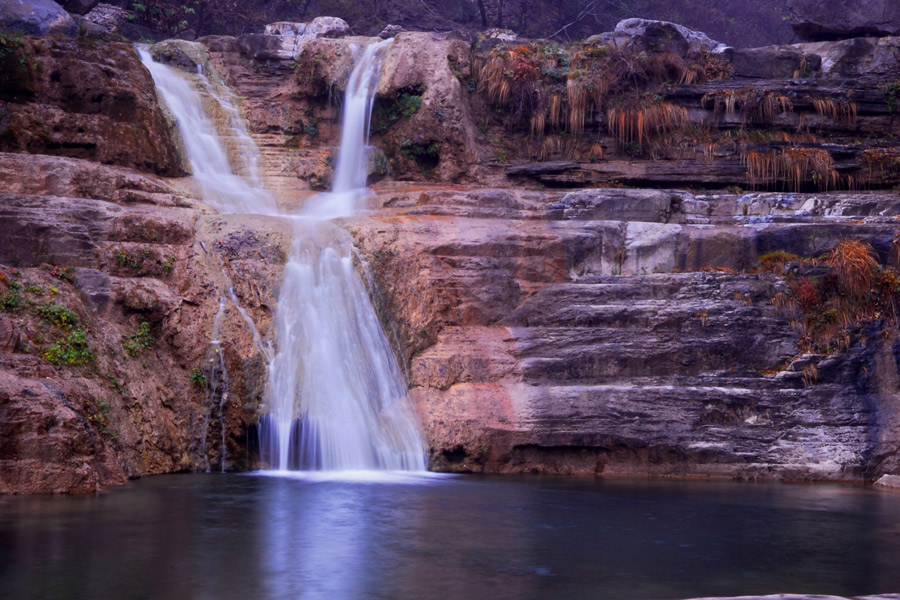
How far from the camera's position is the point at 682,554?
26.5 feet

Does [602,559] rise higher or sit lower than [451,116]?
lower

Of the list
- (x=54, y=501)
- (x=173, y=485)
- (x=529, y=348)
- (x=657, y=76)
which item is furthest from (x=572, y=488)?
(x=657, y=76)

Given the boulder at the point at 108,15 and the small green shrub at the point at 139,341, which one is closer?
the small green shrub at the point at 139,341

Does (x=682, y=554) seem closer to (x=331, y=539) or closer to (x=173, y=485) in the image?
(x=331, y=539)

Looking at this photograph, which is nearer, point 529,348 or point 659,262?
point 529,348

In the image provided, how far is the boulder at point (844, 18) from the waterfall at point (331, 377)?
16.1 meters

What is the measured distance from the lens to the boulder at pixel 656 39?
22.0 metres

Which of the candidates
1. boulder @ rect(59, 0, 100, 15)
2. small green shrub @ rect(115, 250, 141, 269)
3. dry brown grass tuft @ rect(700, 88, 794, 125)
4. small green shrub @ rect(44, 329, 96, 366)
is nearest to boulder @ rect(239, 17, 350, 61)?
boulder @ rect(59, 0, 100, 15)

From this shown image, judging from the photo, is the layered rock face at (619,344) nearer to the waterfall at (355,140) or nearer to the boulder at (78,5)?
the waterfall at (355,140)

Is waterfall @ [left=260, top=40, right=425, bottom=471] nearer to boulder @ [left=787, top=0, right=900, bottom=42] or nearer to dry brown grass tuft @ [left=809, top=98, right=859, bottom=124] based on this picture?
dry brown grass tuft @ [left=809, top=98, right=859, bottom=124]

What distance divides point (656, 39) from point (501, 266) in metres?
9.88

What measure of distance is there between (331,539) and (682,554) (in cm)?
340

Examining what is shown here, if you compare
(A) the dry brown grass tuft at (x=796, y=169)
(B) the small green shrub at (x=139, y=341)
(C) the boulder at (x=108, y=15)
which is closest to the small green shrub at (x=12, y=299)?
(B) the small green shrub at (x=139, y=341)

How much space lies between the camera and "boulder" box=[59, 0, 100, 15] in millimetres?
23686
